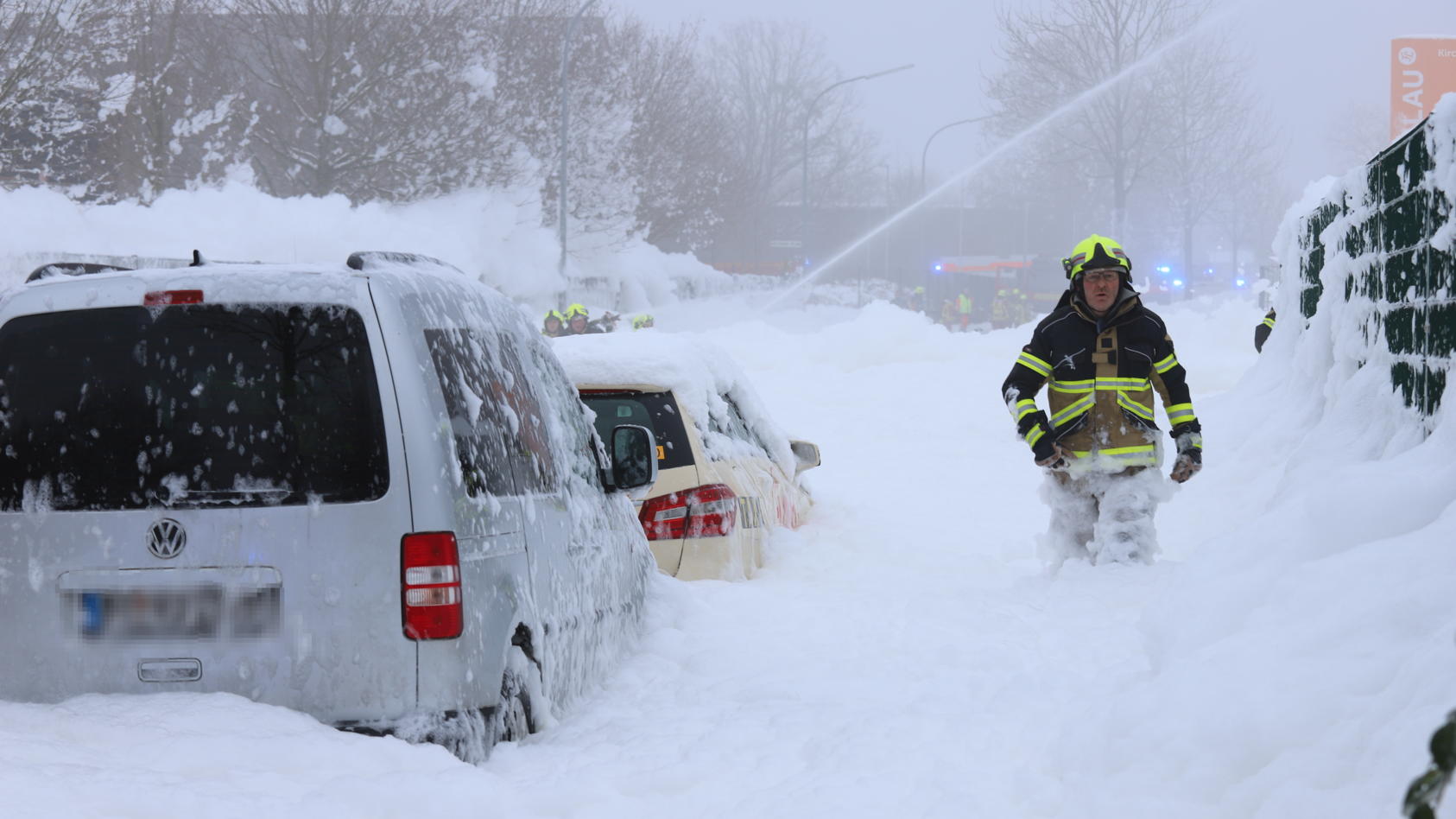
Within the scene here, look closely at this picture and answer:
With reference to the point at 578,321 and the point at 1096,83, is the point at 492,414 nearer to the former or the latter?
the point at 578,321

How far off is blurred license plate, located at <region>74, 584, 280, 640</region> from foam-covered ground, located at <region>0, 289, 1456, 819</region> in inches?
6.4

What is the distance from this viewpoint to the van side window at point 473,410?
4020 millimetres

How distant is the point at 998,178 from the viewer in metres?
93.0

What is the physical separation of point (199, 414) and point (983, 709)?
8.45 ft

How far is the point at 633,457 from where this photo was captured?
206 inches

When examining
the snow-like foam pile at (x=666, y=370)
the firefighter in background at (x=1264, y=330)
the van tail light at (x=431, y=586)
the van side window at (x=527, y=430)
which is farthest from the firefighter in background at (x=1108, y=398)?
the firefighter in background at (x=1264, y=330)

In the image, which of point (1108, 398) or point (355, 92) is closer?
point (1108, 398)

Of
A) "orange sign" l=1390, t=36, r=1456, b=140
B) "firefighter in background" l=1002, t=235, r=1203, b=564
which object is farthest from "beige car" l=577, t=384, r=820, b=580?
"orange sign" l=1390, t=36, r=1456, b=140

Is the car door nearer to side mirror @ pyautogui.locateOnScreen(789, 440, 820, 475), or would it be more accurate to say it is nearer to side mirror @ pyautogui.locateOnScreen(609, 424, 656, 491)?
side mirror @ pyautogui.locateOnScreen(609, 424, 656, 491)

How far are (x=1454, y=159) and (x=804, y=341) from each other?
24376 millimetres

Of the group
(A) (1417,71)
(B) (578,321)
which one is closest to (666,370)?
(B) (578,321)

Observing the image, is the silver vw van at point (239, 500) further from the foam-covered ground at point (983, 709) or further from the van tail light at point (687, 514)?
the van tail light at point (687, 514)

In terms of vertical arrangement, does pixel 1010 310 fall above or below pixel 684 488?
above

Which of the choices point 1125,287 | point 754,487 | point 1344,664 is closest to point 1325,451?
point 1125,287
